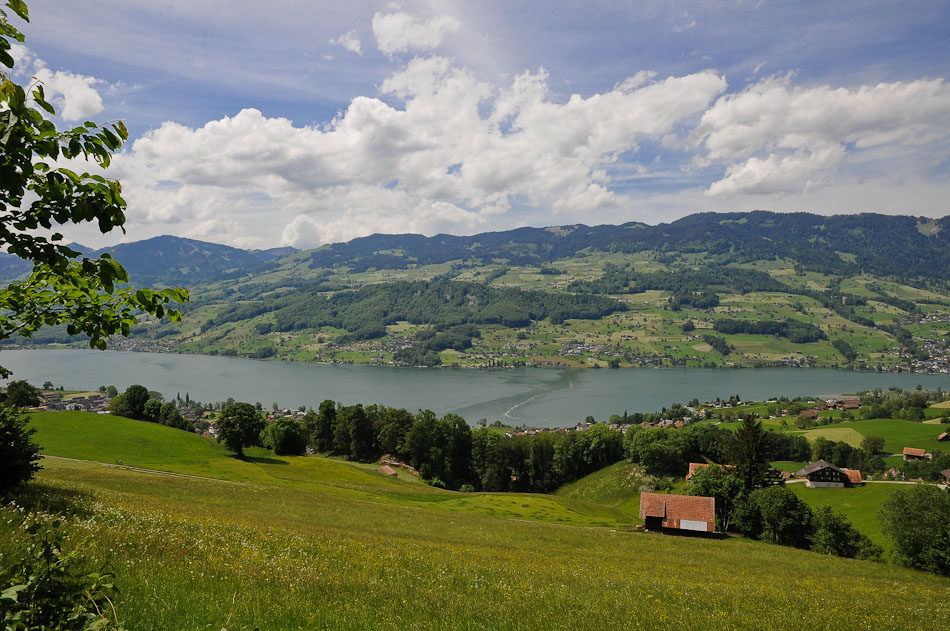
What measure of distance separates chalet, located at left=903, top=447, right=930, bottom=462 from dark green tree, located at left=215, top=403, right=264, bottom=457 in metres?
129

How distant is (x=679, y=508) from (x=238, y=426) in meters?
54.2

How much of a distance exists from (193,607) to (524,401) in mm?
159993

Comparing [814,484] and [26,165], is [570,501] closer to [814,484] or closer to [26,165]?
[814,484]

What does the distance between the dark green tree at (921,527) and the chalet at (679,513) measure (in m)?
12.5

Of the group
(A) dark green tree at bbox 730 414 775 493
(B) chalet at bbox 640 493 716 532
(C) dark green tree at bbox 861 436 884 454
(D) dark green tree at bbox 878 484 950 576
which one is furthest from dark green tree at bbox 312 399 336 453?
(C) dark green tree at bbox 861 436 884 454

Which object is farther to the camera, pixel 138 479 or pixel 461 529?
pixel 138 479

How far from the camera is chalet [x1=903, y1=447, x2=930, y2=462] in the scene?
10169 cm

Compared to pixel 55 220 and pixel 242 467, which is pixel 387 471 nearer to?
pixel 242 467

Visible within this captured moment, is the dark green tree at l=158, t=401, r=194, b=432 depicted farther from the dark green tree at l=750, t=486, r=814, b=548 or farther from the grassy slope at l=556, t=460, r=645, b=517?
the dark green tree at l=750, t=486, r=814, b=548

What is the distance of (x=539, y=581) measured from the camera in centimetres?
1212

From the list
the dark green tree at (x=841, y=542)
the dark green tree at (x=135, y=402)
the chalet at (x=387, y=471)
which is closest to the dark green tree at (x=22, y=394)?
the dark green tree at (x=135, y=402)

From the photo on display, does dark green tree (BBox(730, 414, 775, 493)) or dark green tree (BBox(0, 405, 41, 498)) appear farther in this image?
dark green tree (BBox(730, 414, 775, 493))

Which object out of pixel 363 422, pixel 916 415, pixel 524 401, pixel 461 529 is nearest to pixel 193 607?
pixel 461 529

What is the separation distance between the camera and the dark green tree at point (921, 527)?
1277 inches
